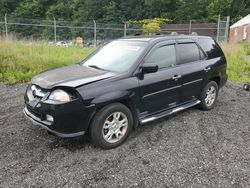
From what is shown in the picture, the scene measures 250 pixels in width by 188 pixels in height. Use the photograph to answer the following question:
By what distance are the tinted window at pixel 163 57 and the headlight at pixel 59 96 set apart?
1.52m

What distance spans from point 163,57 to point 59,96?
6.77ft

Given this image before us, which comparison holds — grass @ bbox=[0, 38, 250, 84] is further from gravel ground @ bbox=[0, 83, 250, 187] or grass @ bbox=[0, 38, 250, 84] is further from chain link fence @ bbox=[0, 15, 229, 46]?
chain link fence @ bbox=[0, 15, 229, 46]

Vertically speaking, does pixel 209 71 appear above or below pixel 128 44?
below

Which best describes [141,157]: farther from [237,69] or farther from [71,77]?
[237,69]

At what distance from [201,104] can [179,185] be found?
2.72 m

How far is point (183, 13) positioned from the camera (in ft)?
165

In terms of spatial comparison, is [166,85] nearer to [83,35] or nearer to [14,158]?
[14,158]

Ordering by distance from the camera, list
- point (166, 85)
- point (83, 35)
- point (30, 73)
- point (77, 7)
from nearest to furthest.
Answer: point (166, 85) → point (30, 73) → point (83, 35) → point (77, 7)

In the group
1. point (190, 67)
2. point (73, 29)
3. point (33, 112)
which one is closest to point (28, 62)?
point (33, 112)

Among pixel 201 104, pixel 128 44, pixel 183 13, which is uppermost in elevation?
pixel 183 13

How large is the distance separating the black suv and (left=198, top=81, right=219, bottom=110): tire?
15 mm

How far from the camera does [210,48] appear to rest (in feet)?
18.5

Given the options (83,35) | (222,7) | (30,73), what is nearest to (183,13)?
(222,7)

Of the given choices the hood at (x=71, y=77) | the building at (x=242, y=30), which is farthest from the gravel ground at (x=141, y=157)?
the building at (x=242, y=30)
